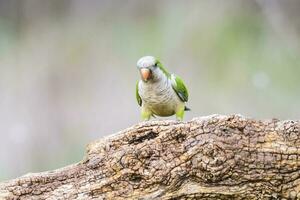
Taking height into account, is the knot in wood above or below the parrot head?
below

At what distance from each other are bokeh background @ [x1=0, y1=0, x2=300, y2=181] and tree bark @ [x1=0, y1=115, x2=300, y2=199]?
4.21 feet

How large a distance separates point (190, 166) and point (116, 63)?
1516 millimetres

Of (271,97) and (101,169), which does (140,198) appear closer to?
(101,169)

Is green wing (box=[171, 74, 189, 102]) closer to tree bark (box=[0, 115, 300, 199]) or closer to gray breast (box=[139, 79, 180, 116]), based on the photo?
gray breast (box=[139, 79, 180, 116])

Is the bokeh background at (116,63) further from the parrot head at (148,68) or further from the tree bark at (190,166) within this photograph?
the tree bark at (190,166)

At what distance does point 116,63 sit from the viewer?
112 inches

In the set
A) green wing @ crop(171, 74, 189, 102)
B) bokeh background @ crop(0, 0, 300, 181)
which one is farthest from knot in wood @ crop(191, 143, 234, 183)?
bokeh background @ crop(0, 0, 300, 181)

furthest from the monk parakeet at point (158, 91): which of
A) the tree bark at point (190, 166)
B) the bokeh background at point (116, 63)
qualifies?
the bokeh background at point (116, 63)

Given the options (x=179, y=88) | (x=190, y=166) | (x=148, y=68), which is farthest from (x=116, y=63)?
(x=190, y=166)

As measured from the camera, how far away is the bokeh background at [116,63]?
2.72 m

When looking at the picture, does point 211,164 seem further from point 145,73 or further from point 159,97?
point 159,97

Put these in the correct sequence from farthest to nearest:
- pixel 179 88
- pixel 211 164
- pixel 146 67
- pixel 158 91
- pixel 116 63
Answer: pixel 116 63
pixel 179 88
pixel 158 91
pixel 146 67
pixel 211 164

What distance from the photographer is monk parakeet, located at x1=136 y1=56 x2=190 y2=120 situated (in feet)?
5.90

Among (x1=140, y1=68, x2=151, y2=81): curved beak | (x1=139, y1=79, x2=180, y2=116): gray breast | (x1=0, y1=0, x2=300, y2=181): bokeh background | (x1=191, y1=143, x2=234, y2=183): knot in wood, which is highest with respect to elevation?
(x1=0, y1=0, x2=300, y2=181): bokeh background
